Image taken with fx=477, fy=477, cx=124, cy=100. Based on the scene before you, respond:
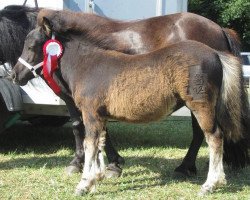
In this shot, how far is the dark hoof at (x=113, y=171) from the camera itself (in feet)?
17.4

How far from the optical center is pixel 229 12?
23.9m

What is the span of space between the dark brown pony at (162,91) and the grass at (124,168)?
35cm

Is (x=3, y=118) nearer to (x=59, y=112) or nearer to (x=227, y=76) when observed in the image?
(x=59, y=112)

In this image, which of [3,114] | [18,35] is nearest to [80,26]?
[18,35]

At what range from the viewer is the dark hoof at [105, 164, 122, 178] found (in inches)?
209

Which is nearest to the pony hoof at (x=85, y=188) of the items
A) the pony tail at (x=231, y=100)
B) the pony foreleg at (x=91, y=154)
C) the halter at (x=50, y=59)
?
the pony foreleg at (x=91, y=154)

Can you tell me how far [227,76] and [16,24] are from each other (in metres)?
2.60

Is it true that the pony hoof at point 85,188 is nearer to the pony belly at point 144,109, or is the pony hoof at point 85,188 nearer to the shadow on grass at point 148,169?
the shadow on grass at point 148,169

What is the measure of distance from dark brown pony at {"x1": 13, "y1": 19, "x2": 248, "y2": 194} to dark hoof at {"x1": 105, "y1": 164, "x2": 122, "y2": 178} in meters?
0.62

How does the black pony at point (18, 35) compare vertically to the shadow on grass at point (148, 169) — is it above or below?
above

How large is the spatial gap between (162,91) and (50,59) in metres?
1.20

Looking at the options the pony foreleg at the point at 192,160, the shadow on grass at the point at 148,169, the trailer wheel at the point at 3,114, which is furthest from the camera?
the trailer wheel at the point at 3,114

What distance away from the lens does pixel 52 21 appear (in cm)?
478

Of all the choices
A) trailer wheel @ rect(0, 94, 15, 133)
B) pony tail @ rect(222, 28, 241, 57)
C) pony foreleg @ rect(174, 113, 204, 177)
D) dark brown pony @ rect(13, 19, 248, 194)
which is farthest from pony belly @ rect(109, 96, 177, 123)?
trailer wheel @ rect(0, 94, 15, 133)
